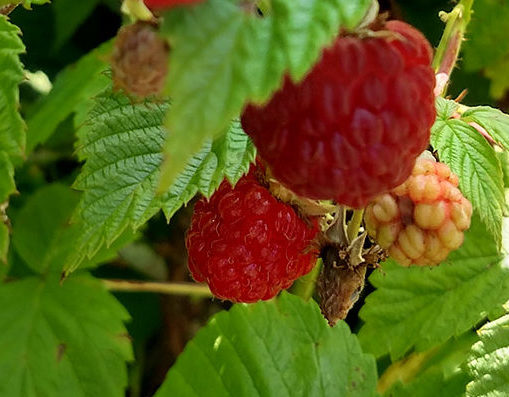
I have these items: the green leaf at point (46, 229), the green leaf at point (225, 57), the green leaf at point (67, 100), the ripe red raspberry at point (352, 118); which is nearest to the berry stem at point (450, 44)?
the ripe red raspberry at point (352, 118)

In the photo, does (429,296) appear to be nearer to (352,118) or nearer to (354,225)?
(354,225)

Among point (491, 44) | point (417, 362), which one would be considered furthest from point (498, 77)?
point (417, 362)

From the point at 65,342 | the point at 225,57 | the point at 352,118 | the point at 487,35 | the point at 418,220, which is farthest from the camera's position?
the point at 487,35

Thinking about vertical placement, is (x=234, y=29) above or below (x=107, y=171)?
above

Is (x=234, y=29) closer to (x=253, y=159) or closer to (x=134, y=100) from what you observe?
(x=134, y=100)

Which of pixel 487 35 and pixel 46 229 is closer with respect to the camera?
pixel 46 229

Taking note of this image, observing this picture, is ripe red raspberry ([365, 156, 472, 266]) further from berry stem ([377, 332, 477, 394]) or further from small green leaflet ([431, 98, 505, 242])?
berry stem ([377, 332, 477, 394])

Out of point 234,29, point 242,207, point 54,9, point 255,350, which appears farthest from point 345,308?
point 54,9
